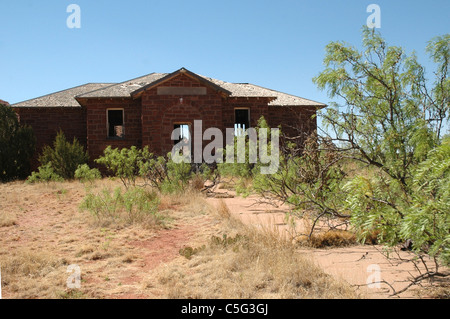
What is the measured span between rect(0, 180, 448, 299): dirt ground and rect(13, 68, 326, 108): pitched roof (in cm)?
984

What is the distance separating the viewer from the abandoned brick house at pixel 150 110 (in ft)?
63.4

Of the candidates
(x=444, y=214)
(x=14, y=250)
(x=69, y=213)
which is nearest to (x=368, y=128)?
(x=444, y=214)

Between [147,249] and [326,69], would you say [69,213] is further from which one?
[326,69]

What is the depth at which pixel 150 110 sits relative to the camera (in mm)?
19312

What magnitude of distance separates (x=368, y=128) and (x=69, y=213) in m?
7.69

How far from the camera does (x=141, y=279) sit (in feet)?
17.3

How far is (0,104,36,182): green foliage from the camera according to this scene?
19000mm

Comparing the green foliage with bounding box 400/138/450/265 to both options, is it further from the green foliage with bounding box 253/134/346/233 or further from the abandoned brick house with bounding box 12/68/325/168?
the abandoned brick house with bounding box 12/68/325/168

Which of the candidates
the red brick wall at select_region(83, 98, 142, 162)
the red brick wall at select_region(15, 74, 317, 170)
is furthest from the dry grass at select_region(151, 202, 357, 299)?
the red brick wall at select_region(83, 98, 142, 162)

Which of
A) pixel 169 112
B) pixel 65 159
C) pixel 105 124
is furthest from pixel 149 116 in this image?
pixel 65 159

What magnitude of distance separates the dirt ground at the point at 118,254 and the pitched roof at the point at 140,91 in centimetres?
984

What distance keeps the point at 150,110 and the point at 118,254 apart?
13.7 meters

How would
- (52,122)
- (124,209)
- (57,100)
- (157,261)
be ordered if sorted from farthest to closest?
(57,100), (52,122), (124,209), (157,261)

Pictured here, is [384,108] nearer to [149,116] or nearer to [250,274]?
[250,274]
